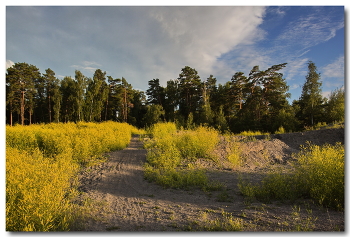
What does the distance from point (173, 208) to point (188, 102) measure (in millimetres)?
24936

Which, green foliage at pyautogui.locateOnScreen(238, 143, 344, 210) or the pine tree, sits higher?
the pine tree

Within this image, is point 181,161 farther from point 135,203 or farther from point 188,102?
point 188,102

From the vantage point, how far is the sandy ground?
9.23ft

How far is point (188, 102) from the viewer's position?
28062 millimetres

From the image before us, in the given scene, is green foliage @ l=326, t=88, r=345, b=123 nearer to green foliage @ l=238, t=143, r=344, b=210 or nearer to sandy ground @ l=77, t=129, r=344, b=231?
green foliage @ l=238, t=143, r=344, b=210

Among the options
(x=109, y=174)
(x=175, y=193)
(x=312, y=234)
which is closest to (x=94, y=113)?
(x=109, y=174)

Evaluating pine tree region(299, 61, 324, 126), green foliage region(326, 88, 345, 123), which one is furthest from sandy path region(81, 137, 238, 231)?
pine tree region(299, 61, 324, 126)

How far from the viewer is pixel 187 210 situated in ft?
11.5

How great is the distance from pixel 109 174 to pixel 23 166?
100 inches

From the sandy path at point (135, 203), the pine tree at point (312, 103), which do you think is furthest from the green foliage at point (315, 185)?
the pine tree at point (312, 103)

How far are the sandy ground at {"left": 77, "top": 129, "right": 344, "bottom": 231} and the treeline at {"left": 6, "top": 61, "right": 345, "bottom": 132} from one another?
979 cm

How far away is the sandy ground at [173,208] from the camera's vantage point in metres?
2.81

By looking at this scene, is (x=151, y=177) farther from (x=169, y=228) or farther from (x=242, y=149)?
(x=242, y=149)

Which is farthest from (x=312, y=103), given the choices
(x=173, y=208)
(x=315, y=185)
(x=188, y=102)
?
(x=173, y=208)
